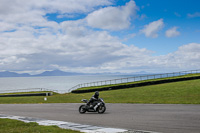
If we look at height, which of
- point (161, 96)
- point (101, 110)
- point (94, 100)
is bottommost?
point (101, 110)

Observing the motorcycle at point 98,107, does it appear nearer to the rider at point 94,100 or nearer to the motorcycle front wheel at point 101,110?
the motorcycle front wheel at point 101,110

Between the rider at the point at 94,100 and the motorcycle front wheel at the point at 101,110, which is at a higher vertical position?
the rider at the point at 94,100

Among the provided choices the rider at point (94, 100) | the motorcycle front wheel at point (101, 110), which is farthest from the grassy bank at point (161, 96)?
the rider at point (94, 100)

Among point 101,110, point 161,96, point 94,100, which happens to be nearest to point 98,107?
point 101,110

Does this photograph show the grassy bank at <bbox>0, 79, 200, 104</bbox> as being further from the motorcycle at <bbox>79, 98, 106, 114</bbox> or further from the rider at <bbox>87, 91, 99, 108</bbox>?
the rider at <bbox>87, 91, 99, 108</bbox>

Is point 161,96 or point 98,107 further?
point 161,96

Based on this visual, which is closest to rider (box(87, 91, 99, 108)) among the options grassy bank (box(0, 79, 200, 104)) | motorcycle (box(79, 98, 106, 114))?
motorcycle (box(79, 98, 106, 114))

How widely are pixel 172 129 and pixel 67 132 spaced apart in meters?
4.25

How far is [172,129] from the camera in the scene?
9.23m

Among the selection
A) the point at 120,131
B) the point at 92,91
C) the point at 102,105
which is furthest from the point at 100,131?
the point at 92,91

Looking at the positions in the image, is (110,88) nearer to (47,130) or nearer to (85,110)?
(85,110)

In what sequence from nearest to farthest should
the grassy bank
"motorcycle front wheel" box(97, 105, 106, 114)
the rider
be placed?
1. the rider
2. "motorcycle front wheel" box(97, 105, 106, 114)
3. the grassy bank

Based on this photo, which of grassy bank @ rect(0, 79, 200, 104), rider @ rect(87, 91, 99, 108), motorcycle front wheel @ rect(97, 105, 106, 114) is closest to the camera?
rider @ rect(87, 91, 99, 108)

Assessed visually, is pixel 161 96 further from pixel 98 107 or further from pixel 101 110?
pixel 98 107
